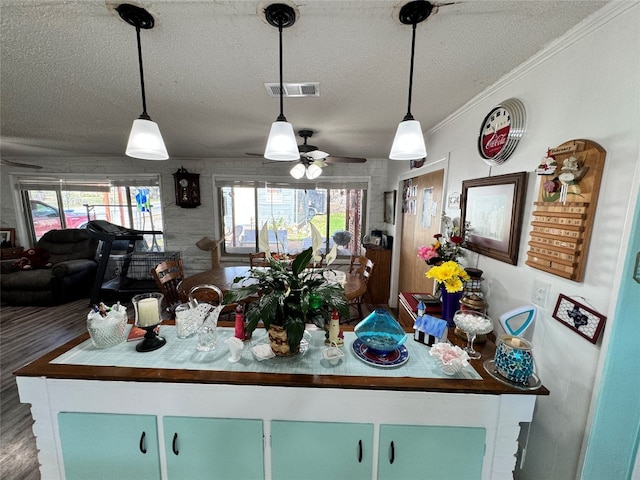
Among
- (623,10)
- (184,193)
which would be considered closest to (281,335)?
(623,10)

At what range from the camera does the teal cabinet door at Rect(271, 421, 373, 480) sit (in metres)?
0.99

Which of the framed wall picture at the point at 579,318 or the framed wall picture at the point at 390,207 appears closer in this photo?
the framed wall picture at the point at 579,318

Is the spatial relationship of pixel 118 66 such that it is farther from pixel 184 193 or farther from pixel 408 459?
pixel 184 193

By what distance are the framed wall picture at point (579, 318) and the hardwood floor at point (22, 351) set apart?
2067 millimetres

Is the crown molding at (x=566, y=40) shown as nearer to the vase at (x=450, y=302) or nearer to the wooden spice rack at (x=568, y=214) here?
the wooden spice rack at (x=568, y=214)

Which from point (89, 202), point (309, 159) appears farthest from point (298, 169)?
point (89, 202)

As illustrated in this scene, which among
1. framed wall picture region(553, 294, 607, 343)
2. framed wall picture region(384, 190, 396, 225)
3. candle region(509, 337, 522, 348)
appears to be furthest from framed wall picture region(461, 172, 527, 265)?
framed wall picture region(384, 190, 396, 225)

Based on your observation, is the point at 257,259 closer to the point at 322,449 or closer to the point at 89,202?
the point at 322,449

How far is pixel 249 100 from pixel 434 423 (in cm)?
217

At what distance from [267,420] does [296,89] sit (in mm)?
1825

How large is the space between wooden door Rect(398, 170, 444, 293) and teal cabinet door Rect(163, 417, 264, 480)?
1.97 metres

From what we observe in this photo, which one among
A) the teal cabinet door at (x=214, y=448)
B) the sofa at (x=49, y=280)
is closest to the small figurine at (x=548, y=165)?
the teal cabinet door at (x=214, y=448)

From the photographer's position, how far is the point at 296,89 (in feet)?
5.14

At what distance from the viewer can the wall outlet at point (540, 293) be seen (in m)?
1.13
